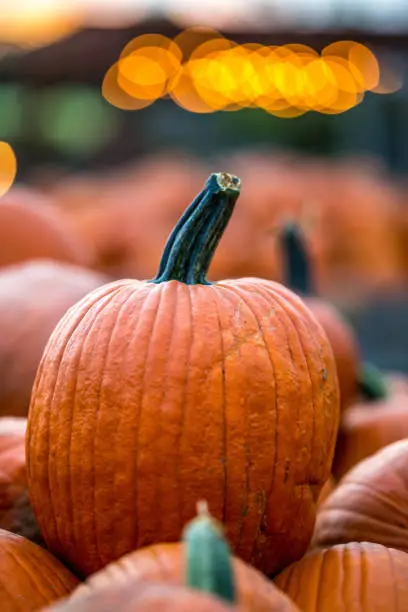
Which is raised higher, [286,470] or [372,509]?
[286,470]

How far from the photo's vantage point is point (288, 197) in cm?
616

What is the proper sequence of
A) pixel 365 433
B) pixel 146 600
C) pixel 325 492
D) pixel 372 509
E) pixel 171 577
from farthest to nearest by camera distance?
pixel 365 433
pixel 325 492
pixel 372 509
pixel 171 577
pixel 146 600

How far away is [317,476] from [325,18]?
521cm

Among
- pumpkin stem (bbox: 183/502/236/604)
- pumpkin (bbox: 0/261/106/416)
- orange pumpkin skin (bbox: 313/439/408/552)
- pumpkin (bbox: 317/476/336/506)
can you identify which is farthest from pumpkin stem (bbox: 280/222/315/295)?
pumpkin stem (bbox: 183/502/236/604)

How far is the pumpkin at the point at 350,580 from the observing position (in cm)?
128

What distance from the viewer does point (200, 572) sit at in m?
0.95

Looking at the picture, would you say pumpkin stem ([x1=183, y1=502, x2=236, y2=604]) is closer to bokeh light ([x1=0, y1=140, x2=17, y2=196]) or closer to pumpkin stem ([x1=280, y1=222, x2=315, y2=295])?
pumpkin stem ([x1=280, y1=222, x2=315, y2=295])

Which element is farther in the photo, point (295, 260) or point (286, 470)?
point (295, 260)

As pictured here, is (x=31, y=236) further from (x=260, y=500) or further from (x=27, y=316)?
(x=260, y=500)

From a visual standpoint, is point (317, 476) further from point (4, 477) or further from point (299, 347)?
point (4, 477)

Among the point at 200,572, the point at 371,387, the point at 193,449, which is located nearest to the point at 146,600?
the point at 200,572

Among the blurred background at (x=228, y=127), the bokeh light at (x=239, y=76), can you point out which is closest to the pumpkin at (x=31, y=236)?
the blurred background at (x=228, y=127)

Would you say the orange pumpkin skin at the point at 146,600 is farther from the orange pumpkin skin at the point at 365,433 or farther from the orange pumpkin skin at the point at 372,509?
the orange pumpkin skin at the point at 365,433

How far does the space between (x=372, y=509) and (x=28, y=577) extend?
52 centimetres
